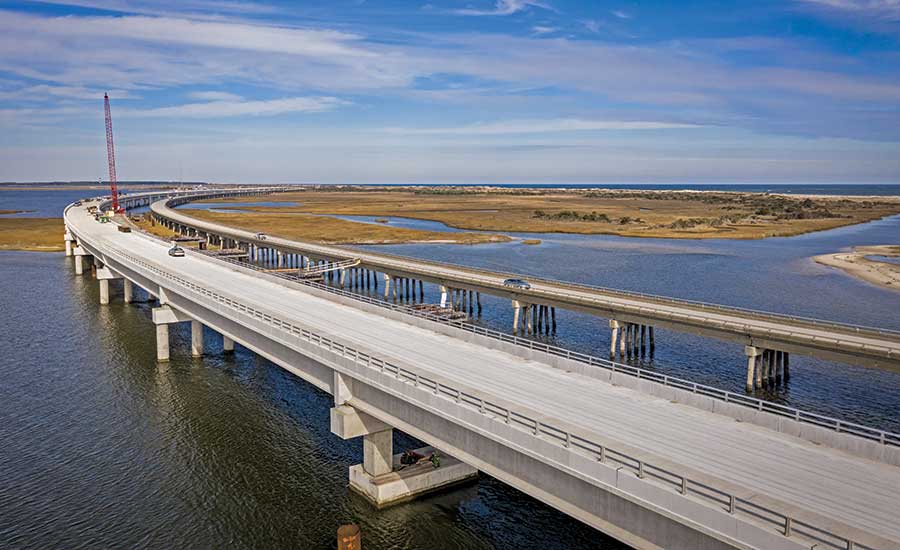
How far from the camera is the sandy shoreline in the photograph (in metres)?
79.0

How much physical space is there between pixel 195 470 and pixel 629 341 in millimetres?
31855

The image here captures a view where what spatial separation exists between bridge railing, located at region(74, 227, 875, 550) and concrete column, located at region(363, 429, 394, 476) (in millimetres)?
3026

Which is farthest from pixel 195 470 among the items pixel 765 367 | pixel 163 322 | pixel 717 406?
pixel 765 367

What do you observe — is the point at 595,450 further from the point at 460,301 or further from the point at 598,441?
the point at 460,301

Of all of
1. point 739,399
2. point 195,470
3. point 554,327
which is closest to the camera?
point 195,470

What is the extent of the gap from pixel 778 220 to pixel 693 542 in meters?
162

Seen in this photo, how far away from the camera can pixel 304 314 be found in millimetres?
40094

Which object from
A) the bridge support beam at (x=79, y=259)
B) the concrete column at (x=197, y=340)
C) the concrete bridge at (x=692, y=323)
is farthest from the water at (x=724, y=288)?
the bridge support beam at (x=79, y=259)

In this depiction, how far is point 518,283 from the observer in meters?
57.6

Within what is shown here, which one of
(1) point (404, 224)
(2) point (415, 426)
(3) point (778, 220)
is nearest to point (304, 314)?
(2) point (415, 426)

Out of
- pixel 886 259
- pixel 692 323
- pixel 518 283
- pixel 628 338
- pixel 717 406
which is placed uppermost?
pixel 717 406

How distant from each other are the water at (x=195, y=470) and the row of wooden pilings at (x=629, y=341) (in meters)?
20.7

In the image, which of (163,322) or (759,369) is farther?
(163,322)

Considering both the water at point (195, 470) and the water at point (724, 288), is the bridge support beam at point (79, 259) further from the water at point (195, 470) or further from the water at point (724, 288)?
the water at point (195, 470)
